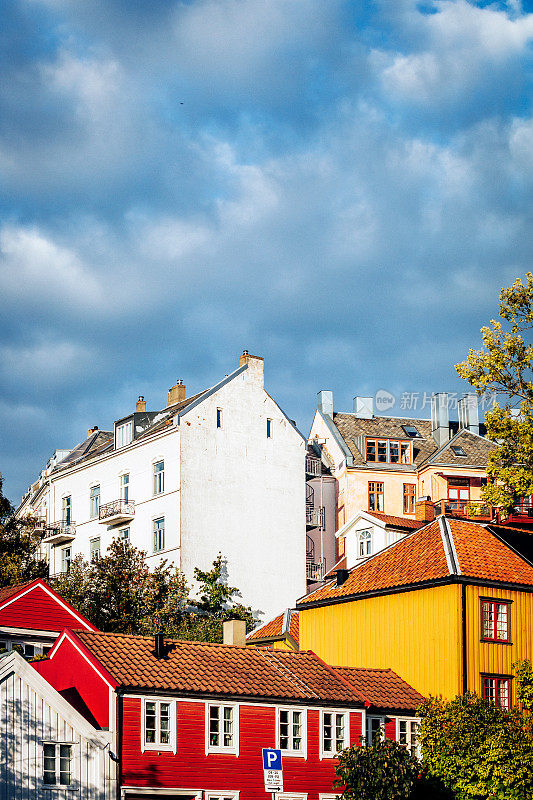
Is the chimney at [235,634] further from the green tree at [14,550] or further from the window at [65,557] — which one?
the window at [65,557]

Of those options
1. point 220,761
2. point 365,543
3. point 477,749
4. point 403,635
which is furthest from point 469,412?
point 220,761

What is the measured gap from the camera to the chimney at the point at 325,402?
309 feet

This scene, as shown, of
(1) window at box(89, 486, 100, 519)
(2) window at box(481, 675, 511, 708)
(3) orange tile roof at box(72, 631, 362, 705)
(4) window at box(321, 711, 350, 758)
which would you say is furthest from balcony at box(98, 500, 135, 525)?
(4) window at box(321, 711, 350, 758)

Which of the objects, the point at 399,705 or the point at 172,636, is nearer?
the point at 399,705

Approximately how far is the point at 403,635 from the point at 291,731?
8.04 meters

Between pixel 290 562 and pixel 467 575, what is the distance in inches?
1275

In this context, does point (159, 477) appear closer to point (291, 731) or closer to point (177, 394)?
point (177, 394)

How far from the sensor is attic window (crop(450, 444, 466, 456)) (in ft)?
293

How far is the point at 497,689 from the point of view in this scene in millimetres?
47406

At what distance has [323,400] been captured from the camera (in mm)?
94500

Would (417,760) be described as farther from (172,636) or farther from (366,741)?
(172,636)

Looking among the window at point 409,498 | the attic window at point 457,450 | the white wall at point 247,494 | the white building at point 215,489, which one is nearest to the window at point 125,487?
the white building at point 215,489

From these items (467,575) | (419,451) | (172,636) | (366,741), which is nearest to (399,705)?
(366,741)

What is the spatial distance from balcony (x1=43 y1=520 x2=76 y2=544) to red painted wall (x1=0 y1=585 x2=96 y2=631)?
3208cm
